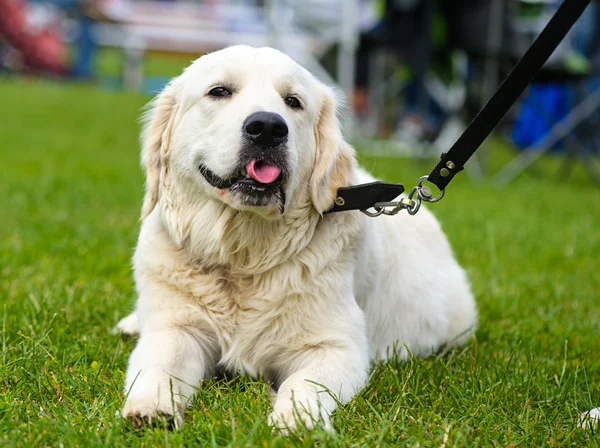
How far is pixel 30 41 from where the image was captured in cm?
2138

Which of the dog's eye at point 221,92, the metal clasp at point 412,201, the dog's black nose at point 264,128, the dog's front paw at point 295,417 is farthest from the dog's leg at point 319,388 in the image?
the dog's eye at point 221,92

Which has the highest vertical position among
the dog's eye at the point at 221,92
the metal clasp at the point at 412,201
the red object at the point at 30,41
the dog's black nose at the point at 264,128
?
the dog's eye at the point at 221,92

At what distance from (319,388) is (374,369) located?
0.43 metres

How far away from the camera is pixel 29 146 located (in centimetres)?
862

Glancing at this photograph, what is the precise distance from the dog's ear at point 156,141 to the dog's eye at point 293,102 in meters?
0.47

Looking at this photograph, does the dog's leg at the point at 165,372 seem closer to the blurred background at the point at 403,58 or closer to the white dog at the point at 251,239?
the white dog at the point at 251,239

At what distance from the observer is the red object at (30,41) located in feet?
67.9

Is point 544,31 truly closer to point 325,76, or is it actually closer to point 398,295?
point 398,295

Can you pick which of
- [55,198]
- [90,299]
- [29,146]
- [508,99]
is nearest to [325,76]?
[29,146]

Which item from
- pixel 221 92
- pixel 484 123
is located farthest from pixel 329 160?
pixel 484 123

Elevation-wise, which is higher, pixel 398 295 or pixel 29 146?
pixel 398 295

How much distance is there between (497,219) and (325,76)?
433cm

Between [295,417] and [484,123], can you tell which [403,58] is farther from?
[295,417]

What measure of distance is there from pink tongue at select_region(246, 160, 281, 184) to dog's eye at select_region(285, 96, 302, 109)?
1.08ft
